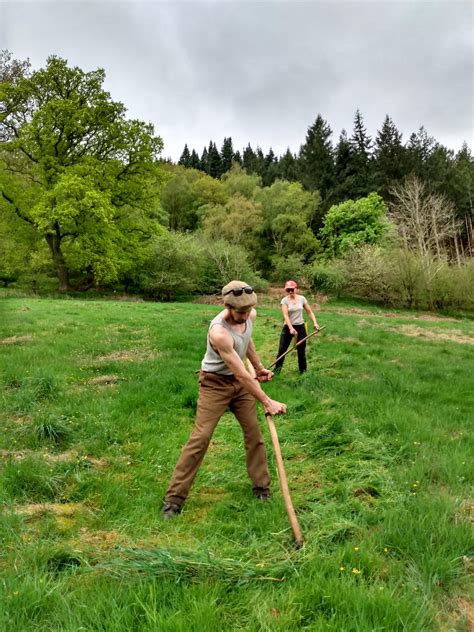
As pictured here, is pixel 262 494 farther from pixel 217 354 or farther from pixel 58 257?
pixel 58 257

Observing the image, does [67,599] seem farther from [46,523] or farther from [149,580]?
[46,523]

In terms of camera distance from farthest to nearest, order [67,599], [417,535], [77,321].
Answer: [77,321] < [417,535] < [67,599]

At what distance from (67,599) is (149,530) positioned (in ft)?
3.47

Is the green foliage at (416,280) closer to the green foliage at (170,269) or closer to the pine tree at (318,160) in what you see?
the green foliage at (170,269)

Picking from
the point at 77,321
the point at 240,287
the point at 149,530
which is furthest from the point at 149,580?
the point at 77,321

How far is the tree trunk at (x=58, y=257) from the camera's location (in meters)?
31.6

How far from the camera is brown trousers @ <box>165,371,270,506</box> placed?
424cm

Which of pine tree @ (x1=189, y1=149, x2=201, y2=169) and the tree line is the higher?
pine tree @ (x1=189, y1=149, x2=201, y2=169)

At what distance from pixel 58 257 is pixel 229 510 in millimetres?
31211

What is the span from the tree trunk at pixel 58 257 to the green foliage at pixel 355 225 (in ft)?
86.7

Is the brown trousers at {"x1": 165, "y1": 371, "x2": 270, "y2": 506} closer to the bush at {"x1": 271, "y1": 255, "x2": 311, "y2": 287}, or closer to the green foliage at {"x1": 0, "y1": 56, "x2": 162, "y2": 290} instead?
the green foliage at {"x1": 0, "y1": 56, "x2": 162, "y2": 290}

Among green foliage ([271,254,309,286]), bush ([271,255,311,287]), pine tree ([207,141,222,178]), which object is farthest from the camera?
pine tree ([207,141,222,178])

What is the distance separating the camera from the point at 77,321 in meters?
15.0

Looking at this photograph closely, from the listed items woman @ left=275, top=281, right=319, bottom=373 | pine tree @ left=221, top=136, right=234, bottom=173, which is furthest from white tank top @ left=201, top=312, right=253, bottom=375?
pine tree @ left=221, top=136, right=234, bottom=173
